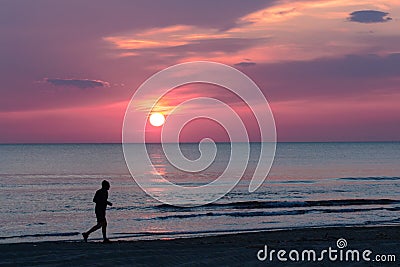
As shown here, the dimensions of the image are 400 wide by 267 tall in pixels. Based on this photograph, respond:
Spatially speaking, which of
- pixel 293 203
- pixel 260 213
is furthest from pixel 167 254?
pixel 293 203

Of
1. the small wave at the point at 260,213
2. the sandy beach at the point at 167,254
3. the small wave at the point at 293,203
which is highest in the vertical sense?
the small wave at the point at 293,203

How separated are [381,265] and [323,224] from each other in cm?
1426

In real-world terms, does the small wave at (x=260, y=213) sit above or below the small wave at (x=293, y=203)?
below

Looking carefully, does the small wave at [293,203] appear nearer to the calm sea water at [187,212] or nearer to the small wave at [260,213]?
the calm sea water at [187,212]

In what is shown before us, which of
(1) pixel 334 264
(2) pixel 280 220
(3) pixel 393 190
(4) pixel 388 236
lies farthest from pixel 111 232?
(3) pixel 393 190

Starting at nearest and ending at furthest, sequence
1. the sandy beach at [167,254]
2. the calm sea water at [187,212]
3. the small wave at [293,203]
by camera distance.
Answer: the sandy beach at [167,254]
the calm sea water at [187,212]
the small wave at [293,203]

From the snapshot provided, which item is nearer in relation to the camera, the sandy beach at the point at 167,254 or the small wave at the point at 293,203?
the sandy beach at the point at 167,254

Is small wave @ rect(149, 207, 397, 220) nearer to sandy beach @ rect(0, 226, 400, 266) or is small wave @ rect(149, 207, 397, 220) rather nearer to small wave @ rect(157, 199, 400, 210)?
small wave @ rect(157, 199, 400, 210)

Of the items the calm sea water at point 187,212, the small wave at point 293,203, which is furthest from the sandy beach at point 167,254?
the small wave at point 293,203

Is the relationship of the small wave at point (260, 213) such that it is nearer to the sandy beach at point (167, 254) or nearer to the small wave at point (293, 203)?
the small wave at point (293, 203)

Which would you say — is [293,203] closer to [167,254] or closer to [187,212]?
[187,212]

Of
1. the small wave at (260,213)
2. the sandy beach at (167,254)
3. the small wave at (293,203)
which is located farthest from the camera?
the small wave at (293,203)

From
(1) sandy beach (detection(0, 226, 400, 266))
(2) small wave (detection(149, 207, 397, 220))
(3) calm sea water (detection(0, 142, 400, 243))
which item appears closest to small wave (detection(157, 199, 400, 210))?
(3) calm sea water (detection(0, 142, 400, 243))

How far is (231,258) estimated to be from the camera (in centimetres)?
1326
